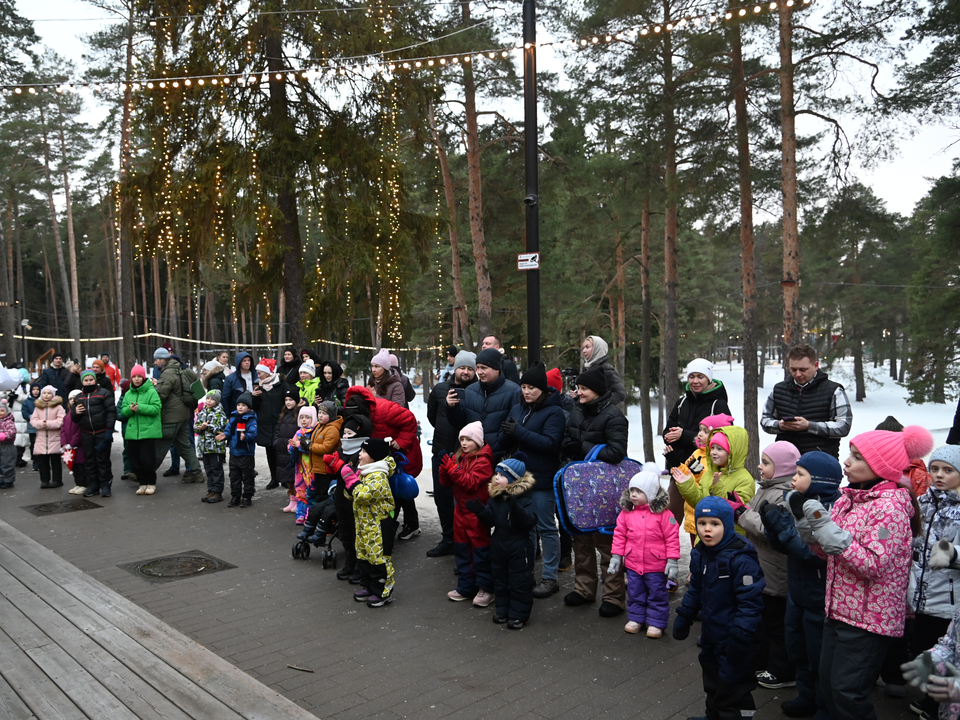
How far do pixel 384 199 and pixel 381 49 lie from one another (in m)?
2.64

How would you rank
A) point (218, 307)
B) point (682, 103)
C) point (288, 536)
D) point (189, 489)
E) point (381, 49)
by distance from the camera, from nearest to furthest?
A: 1. point (288, 536)
2. point (189, 489)
3. point (381, 49)
4. point (682, 103)
5. point (218, 307)

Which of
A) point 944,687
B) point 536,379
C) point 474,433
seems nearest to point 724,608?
point 944,687

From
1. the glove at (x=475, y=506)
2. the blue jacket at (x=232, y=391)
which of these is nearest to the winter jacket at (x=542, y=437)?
the glove at (x=475, y=506)

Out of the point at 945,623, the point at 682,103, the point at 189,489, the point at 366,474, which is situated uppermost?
the point at 682,103

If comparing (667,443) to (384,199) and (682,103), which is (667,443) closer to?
(384,199)

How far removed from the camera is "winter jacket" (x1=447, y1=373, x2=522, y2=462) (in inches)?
265

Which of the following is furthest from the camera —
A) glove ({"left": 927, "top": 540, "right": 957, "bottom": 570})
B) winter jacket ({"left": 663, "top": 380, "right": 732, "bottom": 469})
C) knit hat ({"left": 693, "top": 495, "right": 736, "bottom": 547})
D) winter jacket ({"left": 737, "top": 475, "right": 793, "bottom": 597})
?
winter jacket ({"left": 663, "top": 380, "right": 732, "bottom": 469})

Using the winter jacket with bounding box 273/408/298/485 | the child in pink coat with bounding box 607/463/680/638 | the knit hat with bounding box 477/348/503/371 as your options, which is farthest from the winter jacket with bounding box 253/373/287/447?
the child in pink coat with bounding box 607/463/680/638

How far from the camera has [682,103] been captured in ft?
56.3

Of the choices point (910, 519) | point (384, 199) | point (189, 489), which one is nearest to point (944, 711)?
point (910, 519)

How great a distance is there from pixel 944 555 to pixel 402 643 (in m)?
3.36

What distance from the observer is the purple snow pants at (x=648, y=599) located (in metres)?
5.29

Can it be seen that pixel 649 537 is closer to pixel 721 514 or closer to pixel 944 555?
pixel 721 514

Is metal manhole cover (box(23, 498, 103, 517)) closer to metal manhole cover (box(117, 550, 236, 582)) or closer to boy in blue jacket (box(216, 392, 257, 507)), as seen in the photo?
boy in blue jacket (box(216, 392, 257, 507))
